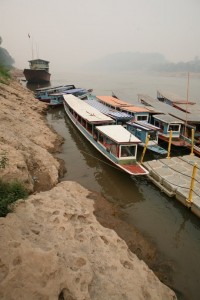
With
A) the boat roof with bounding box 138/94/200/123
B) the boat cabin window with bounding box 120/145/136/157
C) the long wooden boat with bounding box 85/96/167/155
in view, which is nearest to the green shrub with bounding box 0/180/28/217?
the boat cabin window with bounding box 120/145/136/157

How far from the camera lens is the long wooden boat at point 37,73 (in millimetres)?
53531

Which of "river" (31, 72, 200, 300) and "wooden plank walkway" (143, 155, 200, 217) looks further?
"wooden plank walkway" (143, 155, 200, 217)

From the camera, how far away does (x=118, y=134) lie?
15.4 m

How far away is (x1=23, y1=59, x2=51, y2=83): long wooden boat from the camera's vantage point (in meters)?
53.5

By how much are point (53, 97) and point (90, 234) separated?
94.9 feet

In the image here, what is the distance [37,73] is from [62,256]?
177ft

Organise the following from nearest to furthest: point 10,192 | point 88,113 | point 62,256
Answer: point 62,256, point 10,192, point 88,113

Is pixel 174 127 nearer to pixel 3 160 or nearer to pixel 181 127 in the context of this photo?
pixel 181 127

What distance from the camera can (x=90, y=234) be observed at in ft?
25.0

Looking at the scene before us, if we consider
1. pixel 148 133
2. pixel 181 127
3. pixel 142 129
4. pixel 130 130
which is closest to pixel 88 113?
pixel 130 130

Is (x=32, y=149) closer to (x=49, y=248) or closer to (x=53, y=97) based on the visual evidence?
(x=49, y=248)

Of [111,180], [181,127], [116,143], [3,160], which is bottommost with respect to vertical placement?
[111,180]

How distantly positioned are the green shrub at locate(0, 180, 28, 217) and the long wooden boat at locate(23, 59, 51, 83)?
48.8 metres

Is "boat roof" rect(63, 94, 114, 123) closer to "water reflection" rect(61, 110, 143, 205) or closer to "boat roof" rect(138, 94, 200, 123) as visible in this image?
"water reflection" rect(61, 110, 143, 205)
